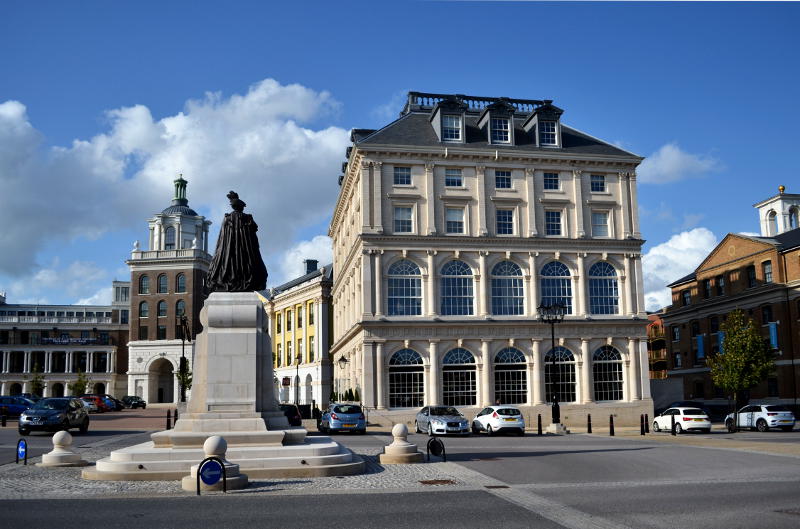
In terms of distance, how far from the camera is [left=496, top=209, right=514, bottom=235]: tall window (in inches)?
1975

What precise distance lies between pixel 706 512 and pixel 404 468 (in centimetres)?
836

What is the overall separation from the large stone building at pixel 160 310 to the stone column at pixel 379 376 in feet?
177

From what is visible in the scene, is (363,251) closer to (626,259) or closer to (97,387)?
(626,259)

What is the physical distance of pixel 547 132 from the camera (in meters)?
52.1

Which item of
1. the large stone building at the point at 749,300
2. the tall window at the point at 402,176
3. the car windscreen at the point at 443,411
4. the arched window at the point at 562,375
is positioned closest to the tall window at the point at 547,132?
the tall window at the point at 402,176

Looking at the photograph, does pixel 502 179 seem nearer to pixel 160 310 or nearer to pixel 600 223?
pixel 600 223

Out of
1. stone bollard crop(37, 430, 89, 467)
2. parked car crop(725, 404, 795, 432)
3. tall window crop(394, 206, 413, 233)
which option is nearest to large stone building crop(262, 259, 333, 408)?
tall window crop(394, 206, 413, 233)

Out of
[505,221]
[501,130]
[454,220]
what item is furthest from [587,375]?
[501,130]

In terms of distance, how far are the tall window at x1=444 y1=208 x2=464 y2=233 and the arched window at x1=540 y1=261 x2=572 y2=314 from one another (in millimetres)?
5987

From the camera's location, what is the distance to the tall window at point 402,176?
49062mm

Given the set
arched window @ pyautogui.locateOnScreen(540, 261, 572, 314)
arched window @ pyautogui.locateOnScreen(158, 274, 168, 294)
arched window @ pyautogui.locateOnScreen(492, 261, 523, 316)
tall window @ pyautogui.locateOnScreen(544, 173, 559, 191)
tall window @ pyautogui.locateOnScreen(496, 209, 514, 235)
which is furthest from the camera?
arched window @ pyautogui.locateOnScreen(158, 274, 168, 294)

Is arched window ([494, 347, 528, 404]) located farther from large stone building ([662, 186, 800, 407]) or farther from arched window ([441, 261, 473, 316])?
large stone building ([662, 186, 800, 407])

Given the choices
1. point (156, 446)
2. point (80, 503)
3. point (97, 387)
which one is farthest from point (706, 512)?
point (97, 387)

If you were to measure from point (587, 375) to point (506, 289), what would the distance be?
7.41m
